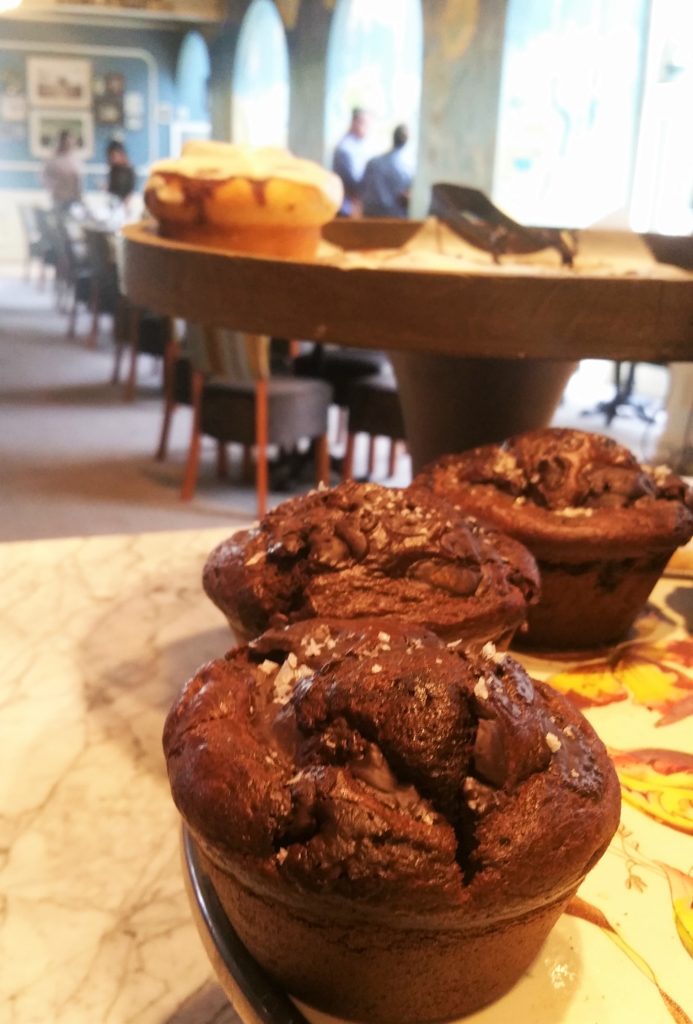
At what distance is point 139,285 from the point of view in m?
1.02

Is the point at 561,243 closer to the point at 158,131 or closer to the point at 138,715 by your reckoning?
the point at 138,715

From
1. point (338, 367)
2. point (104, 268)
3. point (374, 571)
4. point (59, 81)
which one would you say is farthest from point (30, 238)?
point (374, 571)

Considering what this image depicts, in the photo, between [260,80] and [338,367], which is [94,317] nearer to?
[260,80]

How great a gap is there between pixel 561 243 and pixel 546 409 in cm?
22

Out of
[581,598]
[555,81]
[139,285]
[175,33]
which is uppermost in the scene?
[175,33]

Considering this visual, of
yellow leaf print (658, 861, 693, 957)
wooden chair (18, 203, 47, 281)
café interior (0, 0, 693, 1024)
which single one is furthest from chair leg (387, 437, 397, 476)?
wooden chair (18, 203, 47, 281)

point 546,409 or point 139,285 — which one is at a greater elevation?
point 139,285

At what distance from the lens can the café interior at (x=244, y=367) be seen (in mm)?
809

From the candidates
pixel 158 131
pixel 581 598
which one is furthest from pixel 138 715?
pixel 158 131

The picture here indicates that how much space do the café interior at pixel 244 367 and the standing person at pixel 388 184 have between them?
237mm

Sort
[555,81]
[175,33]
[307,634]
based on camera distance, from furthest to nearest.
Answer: [175,33], [555,81], [307,634]

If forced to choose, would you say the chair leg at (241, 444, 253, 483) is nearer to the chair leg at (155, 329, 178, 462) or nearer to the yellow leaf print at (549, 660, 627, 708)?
the chair leg at (155, 329, 178, 462)

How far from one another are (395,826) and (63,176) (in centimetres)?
984

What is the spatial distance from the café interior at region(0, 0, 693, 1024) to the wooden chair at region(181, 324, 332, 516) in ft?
0.04
